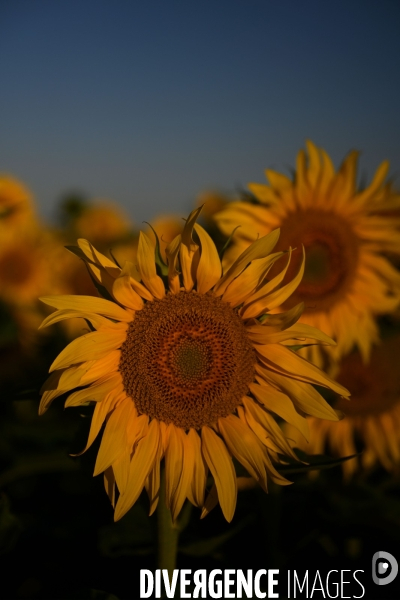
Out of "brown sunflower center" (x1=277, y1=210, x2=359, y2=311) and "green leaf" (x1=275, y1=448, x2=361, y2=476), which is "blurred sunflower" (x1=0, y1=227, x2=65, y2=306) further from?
"green leaf" (x1=275, y1=448, x2=361, y2=476)

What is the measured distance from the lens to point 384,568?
248 centimetres

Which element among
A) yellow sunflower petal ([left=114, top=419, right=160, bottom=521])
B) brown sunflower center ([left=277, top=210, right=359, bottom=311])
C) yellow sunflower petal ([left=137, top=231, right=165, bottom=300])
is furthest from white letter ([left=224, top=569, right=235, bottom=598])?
brown sunflower center ([left=277, top=210, right=359, bottom=311])

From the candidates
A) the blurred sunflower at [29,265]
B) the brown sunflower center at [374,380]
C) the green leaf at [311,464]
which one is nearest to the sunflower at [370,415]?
the brown sunflower center at [374,380]

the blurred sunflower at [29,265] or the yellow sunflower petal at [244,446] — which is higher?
the blurred sunflower at [29,265]

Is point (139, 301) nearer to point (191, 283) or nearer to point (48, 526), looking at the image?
point (191, 283)

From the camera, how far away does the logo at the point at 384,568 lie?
95.2 inches

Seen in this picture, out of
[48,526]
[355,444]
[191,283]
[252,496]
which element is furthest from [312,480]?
[191,283]

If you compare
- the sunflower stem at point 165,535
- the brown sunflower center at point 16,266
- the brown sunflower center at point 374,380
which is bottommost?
the sunflower stem at point 165,535

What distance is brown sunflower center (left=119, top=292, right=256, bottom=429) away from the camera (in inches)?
69.4

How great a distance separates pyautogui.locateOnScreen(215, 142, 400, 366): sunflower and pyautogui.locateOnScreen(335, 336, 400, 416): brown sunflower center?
0.23m

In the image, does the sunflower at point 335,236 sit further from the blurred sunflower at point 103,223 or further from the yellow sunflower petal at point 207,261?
the blurred sunflower at point 103,223

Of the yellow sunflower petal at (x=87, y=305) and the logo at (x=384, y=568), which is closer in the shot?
the yellow sunflower petal at (x=87, y=305)

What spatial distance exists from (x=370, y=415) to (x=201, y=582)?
1.57 metres

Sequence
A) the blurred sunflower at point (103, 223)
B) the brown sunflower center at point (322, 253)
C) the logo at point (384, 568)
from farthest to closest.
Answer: the blurred sunflower at point (103, 223), the brown sunflower center at point (322, 253), the logo at point (384, 568)
